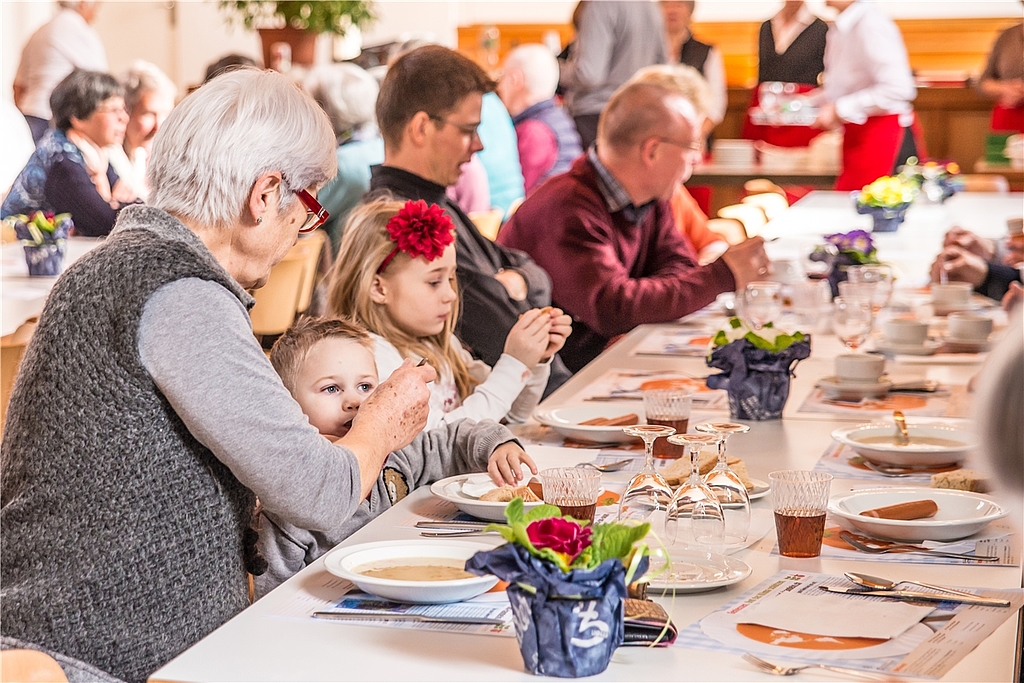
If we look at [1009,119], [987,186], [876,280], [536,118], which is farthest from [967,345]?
[1009,119]

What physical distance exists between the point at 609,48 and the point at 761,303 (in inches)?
191

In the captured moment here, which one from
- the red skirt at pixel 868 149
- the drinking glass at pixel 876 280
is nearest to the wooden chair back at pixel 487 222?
the drinking glass at pixel 876 280

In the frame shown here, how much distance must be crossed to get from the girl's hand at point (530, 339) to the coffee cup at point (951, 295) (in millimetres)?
1620

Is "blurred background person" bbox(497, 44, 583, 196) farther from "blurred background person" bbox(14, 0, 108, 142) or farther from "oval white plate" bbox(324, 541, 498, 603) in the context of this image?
"oval white plate" bbox(324, 541, 498, 603)

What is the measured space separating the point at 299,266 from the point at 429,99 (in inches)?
71.6

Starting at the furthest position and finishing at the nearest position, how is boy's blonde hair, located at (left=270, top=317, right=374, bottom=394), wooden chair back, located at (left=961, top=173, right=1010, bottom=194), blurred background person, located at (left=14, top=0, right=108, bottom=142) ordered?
wooden chair back, located at (left=961, top=173, right=1010, bottom=194) < blurred background person, located at (left=14, top=0, right=108, bottom=142) < boy's blonde hair, located at (left=270, top=317, right=374, bottom=394)

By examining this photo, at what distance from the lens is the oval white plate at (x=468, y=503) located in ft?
5.78

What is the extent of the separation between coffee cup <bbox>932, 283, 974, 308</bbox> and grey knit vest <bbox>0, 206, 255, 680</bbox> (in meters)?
2.67

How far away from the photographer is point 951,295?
12.3ft

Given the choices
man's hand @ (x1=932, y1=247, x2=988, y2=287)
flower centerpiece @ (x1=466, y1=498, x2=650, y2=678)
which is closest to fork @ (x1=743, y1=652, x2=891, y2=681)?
flower centerpiece @ (x1=466, y1=498, x2=650, y2=678)

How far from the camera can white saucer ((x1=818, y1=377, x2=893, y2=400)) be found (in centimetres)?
263

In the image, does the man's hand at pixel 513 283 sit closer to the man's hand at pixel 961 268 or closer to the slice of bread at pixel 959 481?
the man's hand at pixel 961 268

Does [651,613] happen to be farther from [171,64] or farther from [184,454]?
[171,64]

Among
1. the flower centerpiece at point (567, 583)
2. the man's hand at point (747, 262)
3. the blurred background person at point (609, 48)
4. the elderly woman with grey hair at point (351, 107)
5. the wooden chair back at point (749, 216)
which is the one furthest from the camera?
the blurred background person at point (609, 48)
